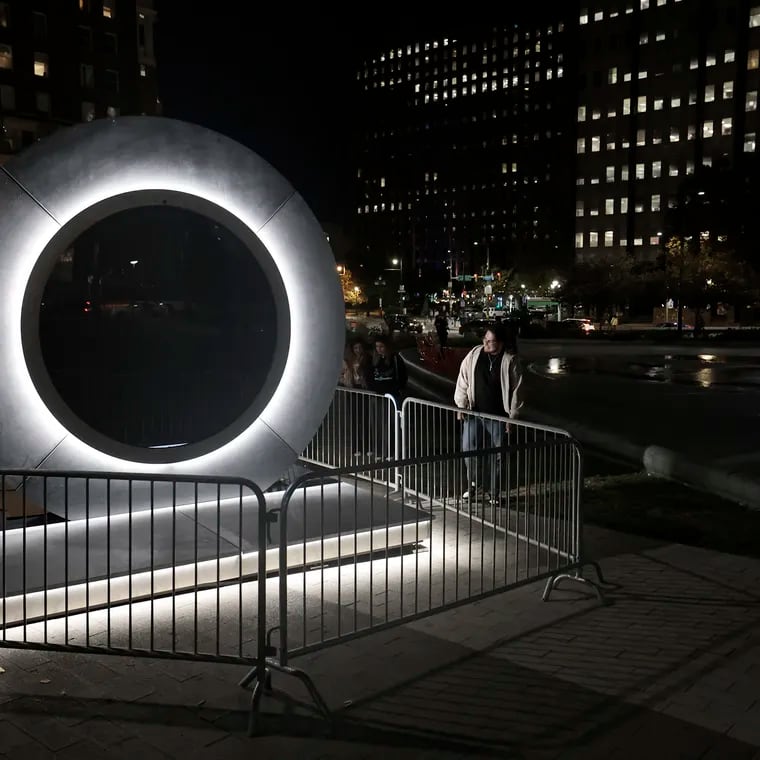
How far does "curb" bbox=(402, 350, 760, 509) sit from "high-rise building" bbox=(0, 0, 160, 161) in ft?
220

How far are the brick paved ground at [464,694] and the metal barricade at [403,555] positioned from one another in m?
0.24

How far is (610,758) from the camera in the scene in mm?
3945

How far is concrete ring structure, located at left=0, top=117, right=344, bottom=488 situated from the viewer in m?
6.61

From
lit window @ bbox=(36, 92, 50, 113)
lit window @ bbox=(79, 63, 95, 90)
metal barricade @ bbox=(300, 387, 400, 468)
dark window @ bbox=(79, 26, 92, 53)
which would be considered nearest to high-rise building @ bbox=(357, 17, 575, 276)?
lit window @ bbox=(79, 63, 95, 90)

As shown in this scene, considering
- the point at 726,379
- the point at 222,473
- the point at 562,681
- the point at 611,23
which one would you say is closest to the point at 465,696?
the point at 562,681

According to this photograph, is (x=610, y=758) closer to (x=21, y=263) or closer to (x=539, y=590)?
(x=539, y=590)

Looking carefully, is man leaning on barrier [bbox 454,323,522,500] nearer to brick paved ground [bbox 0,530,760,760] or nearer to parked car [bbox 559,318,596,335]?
brick paved ground [bbox 0,530,760,760]

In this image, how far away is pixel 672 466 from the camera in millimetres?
10547

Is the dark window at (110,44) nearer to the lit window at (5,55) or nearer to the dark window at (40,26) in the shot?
the dark window at (40,26)

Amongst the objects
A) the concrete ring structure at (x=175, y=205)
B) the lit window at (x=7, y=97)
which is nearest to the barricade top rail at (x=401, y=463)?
the concrete ring structure at (x=175, y=205)

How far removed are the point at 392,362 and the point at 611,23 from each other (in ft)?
376

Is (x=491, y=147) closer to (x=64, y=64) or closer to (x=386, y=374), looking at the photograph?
(x=64, y=64)

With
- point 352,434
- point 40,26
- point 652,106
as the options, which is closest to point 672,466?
point 352,434

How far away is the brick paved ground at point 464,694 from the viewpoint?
13.3 feet
